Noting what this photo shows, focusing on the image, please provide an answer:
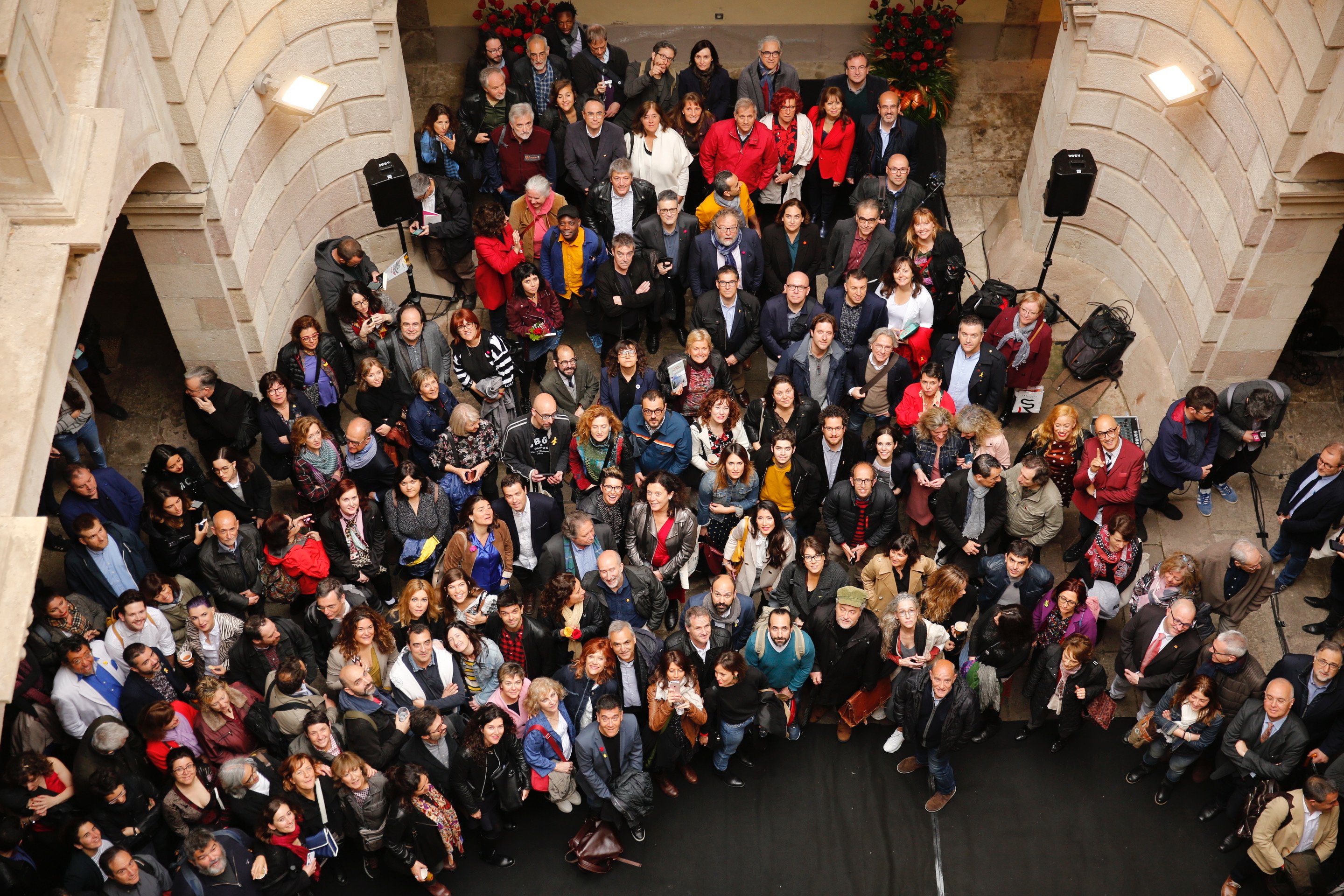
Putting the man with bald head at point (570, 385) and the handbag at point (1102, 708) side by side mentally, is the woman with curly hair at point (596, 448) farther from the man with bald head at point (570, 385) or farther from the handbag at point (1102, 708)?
the handbag at point (1102, 708)

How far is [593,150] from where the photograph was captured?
37.5 ft

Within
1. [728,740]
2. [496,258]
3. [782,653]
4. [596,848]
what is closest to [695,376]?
[496,258]

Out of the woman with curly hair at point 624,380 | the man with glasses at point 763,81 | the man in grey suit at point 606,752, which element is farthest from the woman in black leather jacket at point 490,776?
the man with glasses at point 763,81

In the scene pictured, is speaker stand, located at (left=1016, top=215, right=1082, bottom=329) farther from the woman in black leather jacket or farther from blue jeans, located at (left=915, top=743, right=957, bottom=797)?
the woman in black leather jacket

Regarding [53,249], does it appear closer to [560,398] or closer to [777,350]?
[560,398]

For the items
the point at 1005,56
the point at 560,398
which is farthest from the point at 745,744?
the point at 1005,56

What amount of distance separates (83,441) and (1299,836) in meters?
9.11

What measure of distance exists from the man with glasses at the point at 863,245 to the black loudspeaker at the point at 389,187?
3.52 metres

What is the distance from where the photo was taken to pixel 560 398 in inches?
395

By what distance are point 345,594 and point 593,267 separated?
348 cm

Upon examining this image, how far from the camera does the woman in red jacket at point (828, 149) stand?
11.5 m

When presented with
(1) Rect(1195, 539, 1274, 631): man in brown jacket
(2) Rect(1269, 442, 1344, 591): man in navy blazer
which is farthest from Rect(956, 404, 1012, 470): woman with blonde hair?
(2) Rect(1269, 442, 1344, 591): man in navy blazer

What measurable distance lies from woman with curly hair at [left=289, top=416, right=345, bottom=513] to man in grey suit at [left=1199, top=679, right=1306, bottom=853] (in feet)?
21.0

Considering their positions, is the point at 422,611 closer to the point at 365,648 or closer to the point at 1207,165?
the point at 365,648
